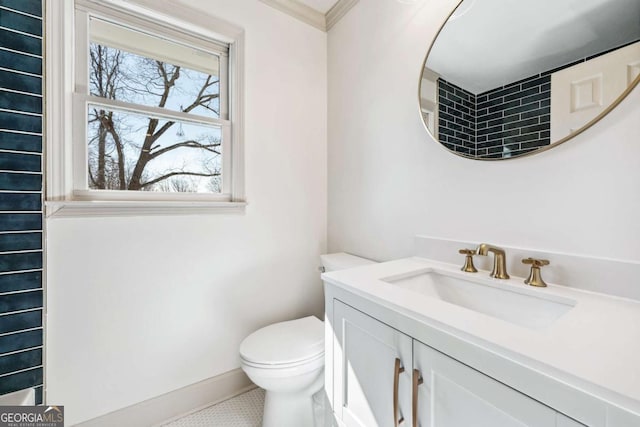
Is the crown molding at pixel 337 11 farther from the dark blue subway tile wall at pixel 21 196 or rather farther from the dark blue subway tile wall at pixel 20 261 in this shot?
the dark blue subway tile wall at pixel 20 261

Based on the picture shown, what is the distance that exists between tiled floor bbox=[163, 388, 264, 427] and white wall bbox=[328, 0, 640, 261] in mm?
1039

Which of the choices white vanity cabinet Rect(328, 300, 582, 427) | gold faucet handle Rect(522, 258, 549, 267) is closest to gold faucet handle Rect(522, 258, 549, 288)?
gold faucet handle Rect(522, 258, 549, 267)

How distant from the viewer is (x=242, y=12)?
5.15ft

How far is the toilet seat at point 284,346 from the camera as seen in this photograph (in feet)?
3.87

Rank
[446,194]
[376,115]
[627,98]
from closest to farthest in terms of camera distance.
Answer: [627,98], [446,194], [376,115]

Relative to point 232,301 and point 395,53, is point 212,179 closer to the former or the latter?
point 232,301

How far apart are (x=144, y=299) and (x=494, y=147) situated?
1720 mm

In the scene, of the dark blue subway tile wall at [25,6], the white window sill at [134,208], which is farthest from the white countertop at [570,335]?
the dark blue subway tile wall at [25,6]

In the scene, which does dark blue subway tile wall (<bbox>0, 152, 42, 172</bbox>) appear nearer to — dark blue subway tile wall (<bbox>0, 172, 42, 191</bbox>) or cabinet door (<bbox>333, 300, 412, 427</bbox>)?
dark blue subway tile wall (<bbox>0, 172, 42, 191</bbox>)

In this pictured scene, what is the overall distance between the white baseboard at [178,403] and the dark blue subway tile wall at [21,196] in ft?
1.09

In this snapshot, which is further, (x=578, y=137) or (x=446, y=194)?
(x=446, y=194)

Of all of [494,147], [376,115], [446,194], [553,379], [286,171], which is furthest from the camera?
[286,171]

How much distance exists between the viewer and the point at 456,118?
3.76 ft

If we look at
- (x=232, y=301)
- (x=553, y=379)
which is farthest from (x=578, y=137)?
(x=232, y=301)
